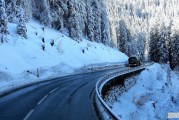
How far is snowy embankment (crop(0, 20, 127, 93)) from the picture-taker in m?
28.7

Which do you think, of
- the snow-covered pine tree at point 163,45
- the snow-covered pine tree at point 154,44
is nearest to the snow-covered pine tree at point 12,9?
the snow-covered pine tree at point 163,45

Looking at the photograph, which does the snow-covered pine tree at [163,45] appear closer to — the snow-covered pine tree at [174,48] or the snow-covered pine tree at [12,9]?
the snow-covered pine tree at [174,48]

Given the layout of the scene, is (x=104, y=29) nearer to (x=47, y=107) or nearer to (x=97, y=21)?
(x=97, y=21)

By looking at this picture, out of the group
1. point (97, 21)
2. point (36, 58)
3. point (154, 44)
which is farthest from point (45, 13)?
point (97, 21)

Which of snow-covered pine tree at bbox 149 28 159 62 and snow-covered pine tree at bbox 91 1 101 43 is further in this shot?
snow-covered pine tree at bbox 91 1 101 43

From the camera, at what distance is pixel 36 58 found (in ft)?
122

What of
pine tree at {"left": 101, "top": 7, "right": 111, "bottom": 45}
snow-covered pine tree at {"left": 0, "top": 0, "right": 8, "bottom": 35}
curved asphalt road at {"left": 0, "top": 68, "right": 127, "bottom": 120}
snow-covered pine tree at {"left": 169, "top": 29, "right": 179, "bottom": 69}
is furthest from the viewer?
pine tree at {"left": 101, "top": 7, "right": 111, "bottom": 45}

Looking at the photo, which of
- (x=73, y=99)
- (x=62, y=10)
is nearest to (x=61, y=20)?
(x=62, y=10)

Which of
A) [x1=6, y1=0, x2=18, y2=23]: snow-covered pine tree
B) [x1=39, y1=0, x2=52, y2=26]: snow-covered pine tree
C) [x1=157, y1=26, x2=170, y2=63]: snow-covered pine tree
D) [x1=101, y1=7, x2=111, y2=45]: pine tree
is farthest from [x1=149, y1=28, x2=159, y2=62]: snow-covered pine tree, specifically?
[x1=6, y1=0, x2=18, y2=23]: snow-covered pine tree

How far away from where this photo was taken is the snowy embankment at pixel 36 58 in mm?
28731

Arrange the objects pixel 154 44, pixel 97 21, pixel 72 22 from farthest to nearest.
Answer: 1. pixel 97 21
2. pixel 154 44
3. pixel 72 22

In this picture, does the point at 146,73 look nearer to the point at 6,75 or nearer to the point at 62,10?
the point at 6,75

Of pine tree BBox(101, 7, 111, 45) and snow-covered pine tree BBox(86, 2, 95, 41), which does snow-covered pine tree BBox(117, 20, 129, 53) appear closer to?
pine tree BBox(101, 7, 111, 45)

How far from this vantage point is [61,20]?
63.3m
